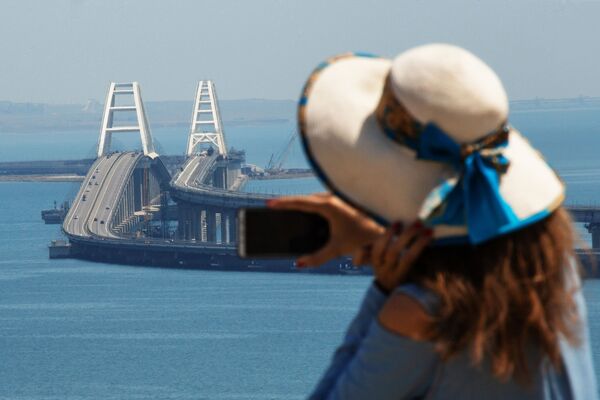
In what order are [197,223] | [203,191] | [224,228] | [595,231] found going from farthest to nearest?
[197,223] < [203,191] < [224,228] < [595,231]

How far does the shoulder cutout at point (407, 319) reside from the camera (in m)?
1.05

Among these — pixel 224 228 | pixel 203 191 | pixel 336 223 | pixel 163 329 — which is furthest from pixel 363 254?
pixel 203 191

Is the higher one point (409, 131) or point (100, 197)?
point (409, 131)

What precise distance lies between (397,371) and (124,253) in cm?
3991

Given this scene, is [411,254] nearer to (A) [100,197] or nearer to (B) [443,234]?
(B) [443,234]

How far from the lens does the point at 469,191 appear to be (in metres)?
1.06

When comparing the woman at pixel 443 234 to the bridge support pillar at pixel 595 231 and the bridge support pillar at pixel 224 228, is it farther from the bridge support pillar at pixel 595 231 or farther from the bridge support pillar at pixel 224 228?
the bridge support pillar at pixel 224 228

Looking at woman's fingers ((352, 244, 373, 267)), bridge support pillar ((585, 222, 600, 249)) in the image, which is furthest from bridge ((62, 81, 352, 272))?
woman's fingers ((352, 244, 373, 267))

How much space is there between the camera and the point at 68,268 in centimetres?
3962

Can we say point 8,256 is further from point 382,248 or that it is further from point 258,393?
point 382,248

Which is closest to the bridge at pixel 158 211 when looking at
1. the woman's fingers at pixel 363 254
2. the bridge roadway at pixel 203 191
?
the bridge roadway at pixel 203 191

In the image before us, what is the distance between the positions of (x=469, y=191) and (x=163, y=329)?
26.6m

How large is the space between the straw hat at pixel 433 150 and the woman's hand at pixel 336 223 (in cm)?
2

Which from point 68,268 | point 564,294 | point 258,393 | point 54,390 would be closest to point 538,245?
point 564,294
